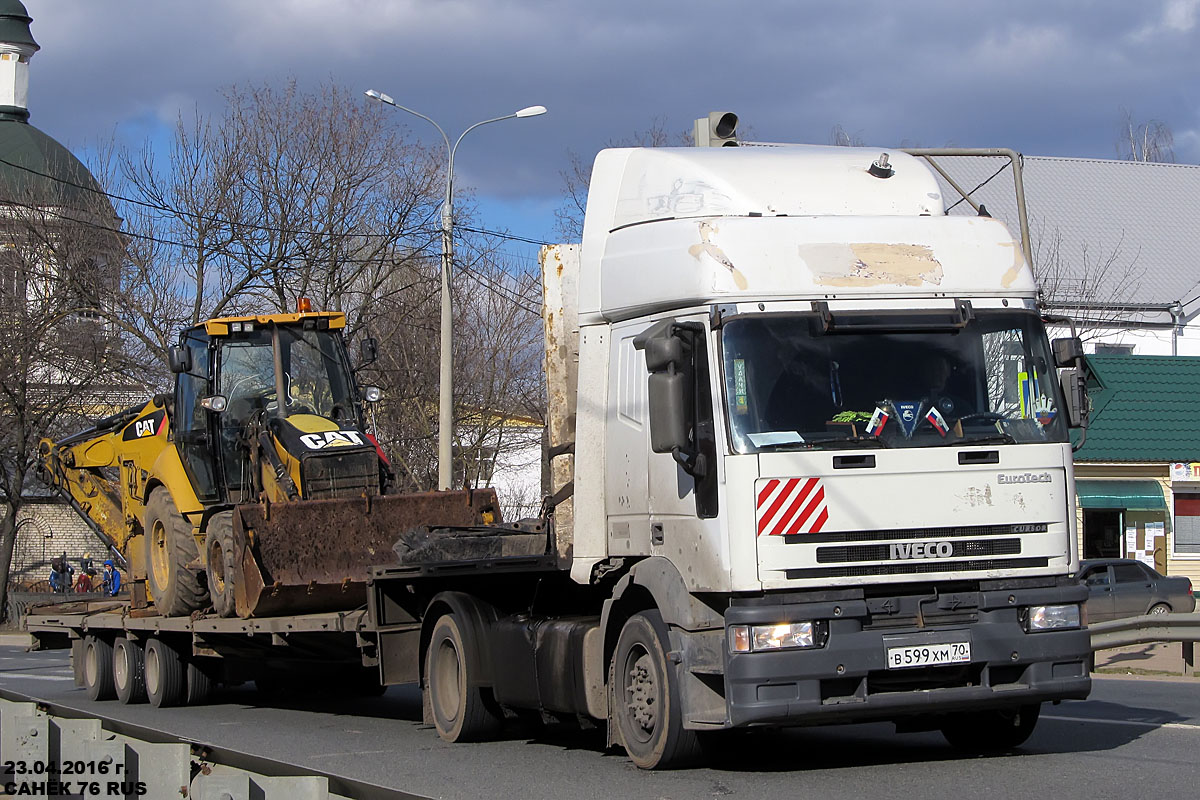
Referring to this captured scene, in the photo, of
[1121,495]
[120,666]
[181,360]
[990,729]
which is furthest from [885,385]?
[1121,495]

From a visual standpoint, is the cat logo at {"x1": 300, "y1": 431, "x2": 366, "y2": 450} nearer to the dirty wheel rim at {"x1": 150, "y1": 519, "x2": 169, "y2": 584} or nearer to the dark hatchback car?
the dirty wheel rim at {"x1": 150, "y1": 519, "x2": 169, "y2": 584}

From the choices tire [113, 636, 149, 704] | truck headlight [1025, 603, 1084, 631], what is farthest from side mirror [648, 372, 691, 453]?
tire [113, 636, 149, 704]

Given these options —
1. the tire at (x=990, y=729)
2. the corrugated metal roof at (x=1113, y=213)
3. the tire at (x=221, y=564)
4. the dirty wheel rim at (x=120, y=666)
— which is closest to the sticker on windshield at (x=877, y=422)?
the tire at (x=990, y=729)

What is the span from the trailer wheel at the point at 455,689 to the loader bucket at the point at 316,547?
4.65 feet

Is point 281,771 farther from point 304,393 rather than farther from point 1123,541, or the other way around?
point 1123,541

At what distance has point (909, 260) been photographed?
27.6 feet

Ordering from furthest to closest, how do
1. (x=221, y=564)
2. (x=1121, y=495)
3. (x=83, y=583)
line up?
1. (x=83, y=583)
2. (x=1121, y=495)
3. (x=221, y=564)

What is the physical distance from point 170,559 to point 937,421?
8937mm

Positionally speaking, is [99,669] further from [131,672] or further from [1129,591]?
[1129,591]

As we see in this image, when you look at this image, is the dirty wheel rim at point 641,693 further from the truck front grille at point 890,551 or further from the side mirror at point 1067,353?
the side mirror at point 1067,353

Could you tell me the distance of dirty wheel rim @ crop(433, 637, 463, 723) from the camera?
10591mm

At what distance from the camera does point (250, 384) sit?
14.6m

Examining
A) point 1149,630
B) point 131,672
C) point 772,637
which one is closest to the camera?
point 772,637

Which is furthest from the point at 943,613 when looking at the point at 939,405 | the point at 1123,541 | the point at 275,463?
the point at 1123,541
